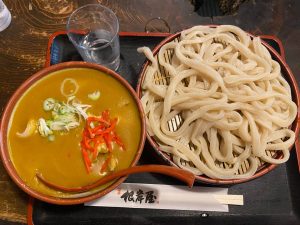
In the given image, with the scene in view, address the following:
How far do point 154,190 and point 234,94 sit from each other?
73cm

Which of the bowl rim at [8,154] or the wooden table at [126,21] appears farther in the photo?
the wooden table at [126,21]

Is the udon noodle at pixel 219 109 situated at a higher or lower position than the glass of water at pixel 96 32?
lower

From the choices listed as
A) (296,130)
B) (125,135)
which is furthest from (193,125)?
(296,130)

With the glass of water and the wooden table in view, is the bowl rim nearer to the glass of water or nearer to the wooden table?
Result: the glass of water

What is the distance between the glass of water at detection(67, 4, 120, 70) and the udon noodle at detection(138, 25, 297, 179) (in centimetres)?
31

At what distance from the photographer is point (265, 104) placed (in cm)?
186

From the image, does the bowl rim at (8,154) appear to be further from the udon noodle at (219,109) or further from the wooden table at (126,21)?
the wooden table at (126,21)

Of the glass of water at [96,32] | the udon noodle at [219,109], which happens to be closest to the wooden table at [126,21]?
the glass of water at [96,32]

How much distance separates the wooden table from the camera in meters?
2.35

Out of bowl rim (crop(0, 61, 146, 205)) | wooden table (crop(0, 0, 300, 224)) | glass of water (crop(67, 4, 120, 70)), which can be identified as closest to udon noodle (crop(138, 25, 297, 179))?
bowl rim (crop(0, 61, 146, 205))

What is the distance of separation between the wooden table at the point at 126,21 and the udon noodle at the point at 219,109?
0.58 meters

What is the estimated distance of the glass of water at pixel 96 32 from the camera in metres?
2.12

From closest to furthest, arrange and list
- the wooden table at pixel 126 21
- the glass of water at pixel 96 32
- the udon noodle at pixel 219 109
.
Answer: the udon noodle at pixel 219 109, the glass of water at pixel 96 32, the wooden table at pixel 126 21

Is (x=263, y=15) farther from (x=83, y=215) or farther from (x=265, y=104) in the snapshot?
(x=83, y=215)
